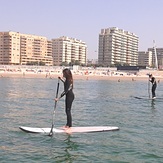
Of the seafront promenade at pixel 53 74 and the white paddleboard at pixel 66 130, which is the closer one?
the white paddleboard at pixel 66 130

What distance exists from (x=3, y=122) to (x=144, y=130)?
5.97 meters

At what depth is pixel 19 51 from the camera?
646 feet

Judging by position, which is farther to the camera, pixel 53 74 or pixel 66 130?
pixel 53 74

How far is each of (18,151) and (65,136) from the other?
92.4 inches

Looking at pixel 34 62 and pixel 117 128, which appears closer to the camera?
pixel 117 128

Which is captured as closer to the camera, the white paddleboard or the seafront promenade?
the white paddleboard

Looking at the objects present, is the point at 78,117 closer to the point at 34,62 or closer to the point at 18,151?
the point at 18,151

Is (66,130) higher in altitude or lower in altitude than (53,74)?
higher

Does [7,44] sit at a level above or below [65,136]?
above

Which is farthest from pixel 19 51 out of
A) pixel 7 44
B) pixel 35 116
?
pixel 35 116

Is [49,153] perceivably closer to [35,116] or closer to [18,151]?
[18,151]

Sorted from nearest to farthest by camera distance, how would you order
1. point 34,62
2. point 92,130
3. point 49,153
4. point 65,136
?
point 49,153, point 65,136, point 92,130, point 34,62

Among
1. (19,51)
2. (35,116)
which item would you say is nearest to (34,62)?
(19,51)

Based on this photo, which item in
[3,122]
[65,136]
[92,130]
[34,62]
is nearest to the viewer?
[65,136]
